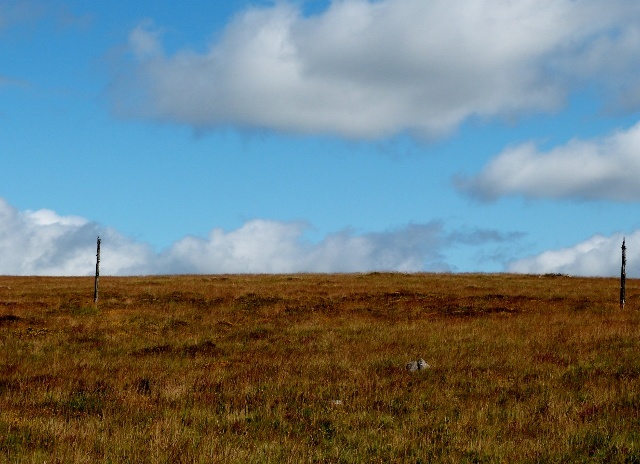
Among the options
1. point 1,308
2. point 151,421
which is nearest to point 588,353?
point 151,421

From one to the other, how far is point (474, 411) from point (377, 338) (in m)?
11.0

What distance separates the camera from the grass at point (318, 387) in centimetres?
907

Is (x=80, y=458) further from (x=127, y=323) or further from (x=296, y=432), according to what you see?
(x=127, y=323)

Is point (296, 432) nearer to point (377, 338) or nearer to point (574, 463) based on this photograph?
point (574, 463)

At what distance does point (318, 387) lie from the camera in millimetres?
13664

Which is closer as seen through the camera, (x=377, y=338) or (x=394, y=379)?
(x=394, y=379)

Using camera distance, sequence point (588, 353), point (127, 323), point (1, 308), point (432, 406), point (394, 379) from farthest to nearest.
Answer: point (1, 308) → point (127, 323) → point (588, 353) → point (394, 379) → point (432, 406)

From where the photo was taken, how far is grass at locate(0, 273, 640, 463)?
907 centimetres

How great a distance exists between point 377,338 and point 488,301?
17.9m

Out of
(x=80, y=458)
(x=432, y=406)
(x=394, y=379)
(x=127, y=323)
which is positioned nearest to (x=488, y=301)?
(x=127, y=323)

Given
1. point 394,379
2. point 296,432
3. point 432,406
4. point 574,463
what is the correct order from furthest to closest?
point 394,379, point 432,406, point 296,432, point 574,463

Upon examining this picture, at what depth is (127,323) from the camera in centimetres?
2747

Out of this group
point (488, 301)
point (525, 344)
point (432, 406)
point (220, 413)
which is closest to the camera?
point (220, 413)

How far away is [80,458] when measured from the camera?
317 inches
